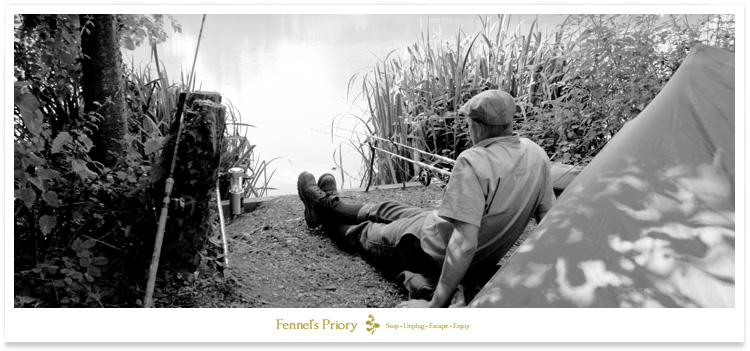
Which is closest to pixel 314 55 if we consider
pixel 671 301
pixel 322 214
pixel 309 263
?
pixel 322 214

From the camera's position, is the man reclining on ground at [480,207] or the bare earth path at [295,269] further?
the bare earth path at [295,269]

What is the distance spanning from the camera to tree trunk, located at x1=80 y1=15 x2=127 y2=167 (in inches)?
126

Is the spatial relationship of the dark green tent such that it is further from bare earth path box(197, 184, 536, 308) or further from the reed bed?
the reed bed

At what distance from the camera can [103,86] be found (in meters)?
3.22

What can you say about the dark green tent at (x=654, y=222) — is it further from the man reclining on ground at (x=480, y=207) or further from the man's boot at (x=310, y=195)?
the man's boot at (x=310, y=195)

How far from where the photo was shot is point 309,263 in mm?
3615

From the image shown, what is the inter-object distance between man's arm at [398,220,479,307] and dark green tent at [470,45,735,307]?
0.12 metres

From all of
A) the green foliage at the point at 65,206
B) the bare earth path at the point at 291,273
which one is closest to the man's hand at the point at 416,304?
the bare earth path at the point at 291,273

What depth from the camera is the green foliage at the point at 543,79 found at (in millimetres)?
4266

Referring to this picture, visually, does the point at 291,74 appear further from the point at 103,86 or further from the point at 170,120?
the point at 103,86

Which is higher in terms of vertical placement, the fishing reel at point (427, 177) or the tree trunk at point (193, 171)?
the tree trunk at point (193, 171)

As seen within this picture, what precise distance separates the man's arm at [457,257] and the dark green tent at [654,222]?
12 cm
